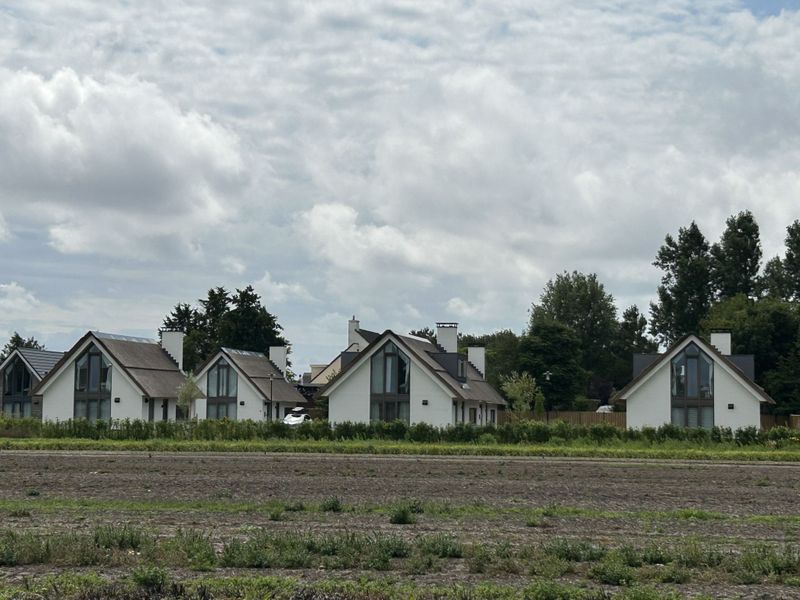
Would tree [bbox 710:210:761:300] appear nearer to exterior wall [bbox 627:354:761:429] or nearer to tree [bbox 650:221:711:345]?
tree [bbox 650:221:711:345]

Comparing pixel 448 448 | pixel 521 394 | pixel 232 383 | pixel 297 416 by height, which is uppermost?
pixel 232 383

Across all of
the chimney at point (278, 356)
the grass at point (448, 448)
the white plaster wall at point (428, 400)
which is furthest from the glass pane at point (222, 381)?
the grass at point (448, 448)

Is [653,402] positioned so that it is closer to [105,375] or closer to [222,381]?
[222,381]

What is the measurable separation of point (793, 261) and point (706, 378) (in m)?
52.8

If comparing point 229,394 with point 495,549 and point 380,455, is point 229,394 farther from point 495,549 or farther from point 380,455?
point 495,549

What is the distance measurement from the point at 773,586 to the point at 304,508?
11.1 meters

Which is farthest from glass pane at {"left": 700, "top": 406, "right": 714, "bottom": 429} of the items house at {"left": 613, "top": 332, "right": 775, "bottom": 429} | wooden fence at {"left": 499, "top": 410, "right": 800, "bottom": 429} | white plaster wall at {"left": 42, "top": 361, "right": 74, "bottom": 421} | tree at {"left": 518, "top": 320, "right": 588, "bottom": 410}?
white plaster wall at {"left": 42, "top": 361, "right": 74, "bottom": 421}

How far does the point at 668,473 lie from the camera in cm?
3572

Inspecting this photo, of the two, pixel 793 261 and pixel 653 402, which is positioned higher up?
pixel 793 261

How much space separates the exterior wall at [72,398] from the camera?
7431 cm

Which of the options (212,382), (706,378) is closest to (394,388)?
(212,382)

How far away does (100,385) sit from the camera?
75125 millimetres

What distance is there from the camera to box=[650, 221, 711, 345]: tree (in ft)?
379

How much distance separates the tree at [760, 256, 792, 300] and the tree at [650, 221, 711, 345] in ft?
19.5
